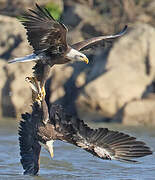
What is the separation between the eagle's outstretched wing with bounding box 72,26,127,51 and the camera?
28.6 feet

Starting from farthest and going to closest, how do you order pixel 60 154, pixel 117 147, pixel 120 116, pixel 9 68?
pixel 9 68 → pixel 120 116 → pixel 60 154 → pixel 117 147

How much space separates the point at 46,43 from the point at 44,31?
0.34 metres

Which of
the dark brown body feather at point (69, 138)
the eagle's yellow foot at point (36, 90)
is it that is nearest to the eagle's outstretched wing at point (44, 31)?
the eagle's yellow foot at point (36, 90)

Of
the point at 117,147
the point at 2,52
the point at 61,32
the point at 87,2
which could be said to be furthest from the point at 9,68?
the point at 117,147

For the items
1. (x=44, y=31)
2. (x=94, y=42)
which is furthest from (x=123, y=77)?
(x=44, y=31)

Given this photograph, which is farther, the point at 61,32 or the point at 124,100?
the point at 124,100

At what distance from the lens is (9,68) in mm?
14961

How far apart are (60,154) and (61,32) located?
102 inches

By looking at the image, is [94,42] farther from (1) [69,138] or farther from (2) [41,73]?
(1) [69,138]

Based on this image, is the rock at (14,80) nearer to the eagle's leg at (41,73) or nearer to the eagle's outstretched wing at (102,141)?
the eagle's leg at (41,73)

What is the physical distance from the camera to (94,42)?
355 inches

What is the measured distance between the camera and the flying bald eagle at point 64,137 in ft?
22.2

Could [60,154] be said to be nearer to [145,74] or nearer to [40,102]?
[40,102]

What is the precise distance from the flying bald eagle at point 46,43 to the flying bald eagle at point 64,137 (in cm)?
29
